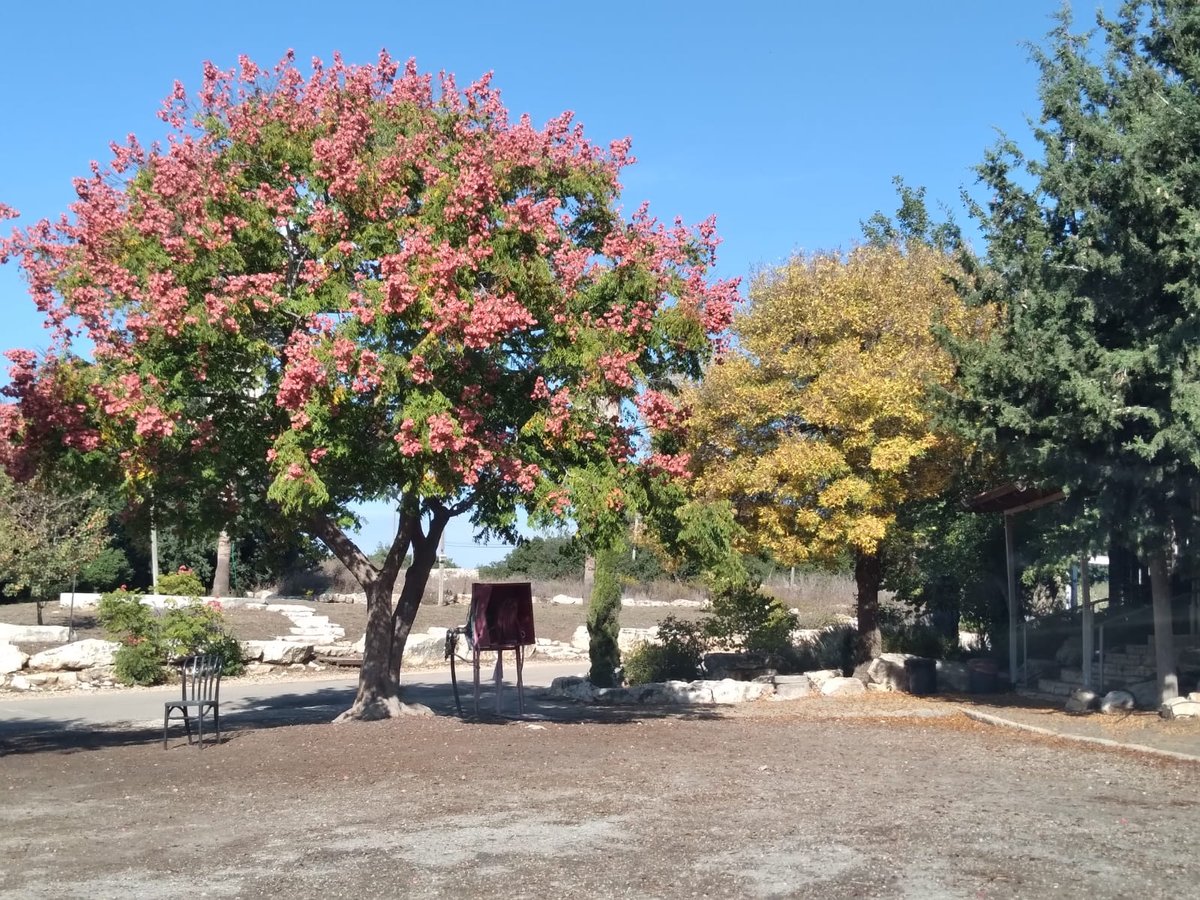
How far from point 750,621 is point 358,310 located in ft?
40.8

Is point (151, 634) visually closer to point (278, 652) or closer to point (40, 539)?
point (278, 652)

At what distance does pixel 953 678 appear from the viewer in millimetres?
20047

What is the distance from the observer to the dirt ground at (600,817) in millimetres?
6766

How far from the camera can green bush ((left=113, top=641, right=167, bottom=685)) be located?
22.7 m

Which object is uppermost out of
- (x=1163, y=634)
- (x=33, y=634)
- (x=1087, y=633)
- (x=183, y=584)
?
(x=183, y=584)

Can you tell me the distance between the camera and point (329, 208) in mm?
12539

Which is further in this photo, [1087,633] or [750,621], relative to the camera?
[750,621]

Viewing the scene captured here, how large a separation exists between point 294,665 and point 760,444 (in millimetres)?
12691

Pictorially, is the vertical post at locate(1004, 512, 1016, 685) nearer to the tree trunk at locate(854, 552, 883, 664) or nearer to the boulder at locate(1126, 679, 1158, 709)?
the tree trunk at locate(854, 552, 883, 664)

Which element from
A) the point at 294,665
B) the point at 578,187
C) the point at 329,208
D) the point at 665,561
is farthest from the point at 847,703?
the point at 294,665

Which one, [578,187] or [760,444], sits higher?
[578,187]

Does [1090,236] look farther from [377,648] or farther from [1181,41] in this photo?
[377,648]

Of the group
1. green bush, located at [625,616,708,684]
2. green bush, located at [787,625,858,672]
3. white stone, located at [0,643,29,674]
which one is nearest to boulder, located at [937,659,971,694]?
green bush, located at [787,625,858,672]

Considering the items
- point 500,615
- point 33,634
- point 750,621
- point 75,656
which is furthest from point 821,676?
point 33,634
